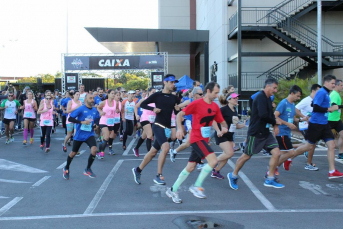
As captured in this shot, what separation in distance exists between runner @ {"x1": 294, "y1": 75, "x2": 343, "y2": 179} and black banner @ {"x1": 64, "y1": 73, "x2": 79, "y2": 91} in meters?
19.7

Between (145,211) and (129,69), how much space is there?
20712mm

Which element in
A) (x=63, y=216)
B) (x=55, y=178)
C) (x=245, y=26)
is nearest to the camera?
(x=63, y=216)

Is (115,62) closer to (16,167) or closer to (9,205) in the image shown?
(16,167)

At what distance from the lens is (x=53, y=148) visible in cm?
1390

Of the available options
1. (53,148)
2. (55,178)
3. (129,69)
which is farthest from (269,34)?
(55,178)

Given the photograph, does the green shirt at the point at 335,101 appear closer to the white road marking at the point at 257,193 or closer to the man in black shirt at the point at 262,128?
the white road marking at the point at 257,193

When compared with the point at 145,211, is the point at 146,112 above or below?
above

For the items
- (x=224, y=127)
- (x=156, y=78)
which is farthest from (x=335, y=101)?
(x=156, y=78)

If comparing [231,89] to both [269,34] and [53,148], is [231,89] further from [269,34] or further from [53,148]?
[269,34]

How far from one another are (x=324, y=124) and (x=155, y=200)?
3.82 metres

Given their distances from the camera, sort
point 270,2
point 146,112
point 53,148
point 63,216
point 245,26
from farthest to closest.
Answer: point 270,2 → point 245,26 → point 53,148 → point 146,112 → point 63,216

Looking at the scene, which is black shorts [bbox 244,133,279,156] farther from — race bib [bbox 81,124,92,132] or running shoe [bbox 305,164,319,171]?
race bib [bbox 81,124,92,132]

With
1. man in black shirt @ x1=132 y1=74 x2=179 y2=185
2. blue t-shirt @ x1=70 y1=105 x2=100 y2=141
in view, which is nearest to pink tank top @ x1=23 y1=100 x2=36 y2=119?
blue t-shirt @ x1=70 y1=105 x2=100 y2=141

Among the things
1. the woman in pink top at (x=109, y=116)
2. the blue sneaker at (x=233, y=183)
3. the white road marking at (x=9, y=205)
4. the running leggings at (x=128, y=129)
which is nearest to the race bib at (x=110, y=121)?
the woman in pink top at (x=109, y=116)
